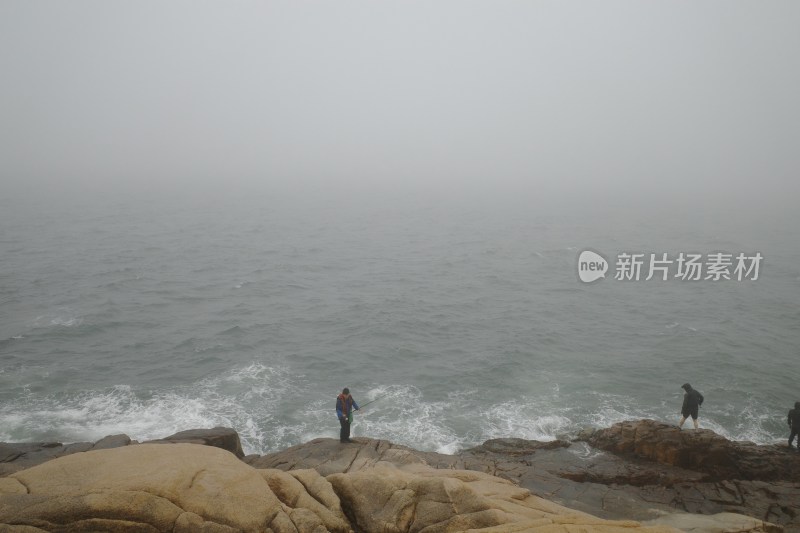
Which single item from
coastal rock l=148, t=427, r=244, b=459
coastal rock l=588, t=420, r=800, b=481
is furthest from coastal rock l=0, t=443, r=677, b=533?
coastal rock l=588, t=420, r=800, b=481

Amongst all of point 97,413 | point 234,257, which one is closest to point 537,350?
point 97,413

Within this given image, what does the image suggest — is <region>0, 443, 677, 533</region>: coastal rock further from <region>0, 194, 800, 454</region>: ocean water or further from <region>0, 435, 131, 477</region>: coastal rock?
<region>0, 194, 800, 454</region>: ocean water

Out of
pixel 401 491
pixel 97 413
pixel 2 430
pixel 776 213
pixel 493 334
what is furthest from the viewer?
pixel 776 213

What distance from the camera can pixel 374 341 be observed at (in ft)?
117

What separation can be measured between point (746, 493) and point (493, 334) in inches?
866

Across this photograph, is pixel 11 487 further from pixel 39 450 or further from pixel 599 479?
pixel 599 479

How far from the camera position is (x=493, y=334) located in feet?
123

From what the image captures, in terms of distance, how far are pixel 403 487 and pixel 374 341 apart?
24.3 m

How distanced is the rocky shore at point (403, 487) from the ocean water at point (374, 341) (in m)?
5.35

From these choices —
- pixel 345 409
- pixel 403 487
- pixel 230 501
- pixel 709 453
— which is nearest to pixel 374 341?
pixel 345 409

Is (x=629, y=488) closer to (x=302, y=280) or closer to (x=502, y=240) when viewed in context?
(x=302, y=280)

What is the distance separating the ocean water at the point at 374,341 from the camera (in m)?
24.9

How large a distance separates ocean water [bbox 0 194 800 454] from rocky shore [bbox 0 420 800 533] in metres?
5.35

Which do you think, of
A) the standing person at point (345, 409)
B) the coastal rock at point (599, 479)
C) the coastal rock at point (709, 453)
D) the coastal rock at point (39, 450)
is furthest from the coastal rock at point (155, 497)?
the coastal rock at point (709, 453)
